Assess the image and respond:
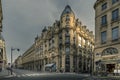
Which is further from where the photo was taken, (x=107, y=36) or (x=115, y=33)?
(x=107, y=36)

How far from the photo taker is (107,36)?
40250 mm

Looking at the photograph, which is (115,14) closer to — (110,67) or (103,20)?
(103,20)

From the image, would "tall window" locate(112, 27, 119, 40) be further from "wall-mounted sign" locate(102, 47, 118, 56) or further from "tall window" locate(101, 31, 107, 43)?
"tall window" locate(101, 31, 107, 43)

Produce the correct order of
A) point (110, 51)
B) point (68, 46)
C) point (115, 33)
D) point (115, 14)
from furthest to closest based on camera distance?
point (68, 46) < point (110, 51) < point (115, 14) < point (115, 33)

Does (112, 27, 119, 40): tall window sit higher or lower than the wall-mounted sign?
higher

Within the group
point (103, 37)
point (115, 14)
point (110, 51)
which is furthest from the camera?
point (103, 37)

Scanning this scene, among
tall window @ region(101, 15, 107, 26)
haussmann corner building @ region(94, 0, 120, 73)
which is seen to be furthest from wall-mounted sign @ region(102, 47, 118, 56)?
tall window @ region(101, 15, 107, 26)

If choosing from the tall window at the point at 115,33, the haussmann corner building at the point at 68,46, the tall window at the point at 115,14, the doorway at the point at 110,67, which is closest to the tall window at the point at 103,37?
the tall window at the point at 115,33

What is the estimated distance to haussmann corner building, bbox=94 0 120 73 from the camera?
37.7m

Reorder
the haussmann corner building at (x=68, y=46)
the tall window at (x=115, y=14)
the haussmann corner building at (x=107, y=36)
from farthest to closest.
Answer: the haussmann corner building at (x=68, y=46) < the tall window at (x=115, y=14) < the haussmann corner building at (x=107, y=36)

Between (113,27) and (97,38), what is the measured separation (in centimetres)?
552

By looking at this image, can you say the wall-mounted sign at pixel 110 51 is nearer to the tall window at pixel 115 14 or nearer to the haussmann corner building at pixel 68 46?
the tall window at pixel 115 14

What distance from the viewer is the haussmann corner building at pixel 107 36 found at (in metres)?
37.7

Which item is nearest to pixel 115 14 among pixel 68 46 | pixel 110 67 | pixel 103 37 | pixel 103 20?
pixel 103 20
